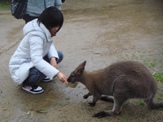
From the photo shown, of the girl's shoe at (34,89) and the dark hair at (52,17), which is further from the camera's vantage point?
the girl's shoe at (34,89)

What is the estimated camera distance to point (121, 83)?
99.1 inches

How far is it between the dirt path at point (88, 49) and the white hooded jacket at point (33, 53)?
0.31m

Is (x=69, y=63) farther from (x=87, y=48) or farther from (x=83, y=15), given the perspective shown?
(x=83, y=15)

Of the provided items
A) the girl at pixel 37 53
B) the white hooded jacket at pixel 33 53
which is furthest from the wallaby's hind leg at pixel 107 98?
the white hooded jacket at pixel 33 53

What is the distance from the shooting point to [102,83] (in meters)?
2.74

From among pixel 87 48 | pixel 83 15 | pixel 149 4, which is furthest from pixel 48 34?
pixel 149 4

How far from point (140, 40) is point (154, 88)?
7.94ft

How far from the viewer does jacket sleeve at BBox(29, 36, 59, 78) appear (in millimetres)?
2785

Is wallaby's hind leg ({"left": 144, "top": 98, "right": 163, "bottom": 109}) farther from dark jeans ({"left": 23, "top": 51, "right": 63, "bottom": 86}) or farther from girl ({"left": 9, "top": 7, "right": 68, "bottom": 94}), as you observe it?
dark jeans ({"left": 23, "top": 51, "right": 63, "bottom": 86})

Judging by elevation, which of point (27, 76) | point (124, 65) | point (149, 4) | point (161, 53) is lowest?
point (149, 4)

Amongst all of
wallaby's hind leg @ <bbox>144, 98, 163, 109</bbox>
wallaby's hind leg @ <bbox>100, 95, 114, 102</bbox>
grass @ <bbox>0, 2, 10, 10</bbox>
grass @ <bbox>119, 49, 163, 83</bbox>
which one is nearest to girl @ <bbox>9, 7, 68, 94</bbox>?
wallaby's hind leg @ <bbox>100, 95, 114, 102</bbox>

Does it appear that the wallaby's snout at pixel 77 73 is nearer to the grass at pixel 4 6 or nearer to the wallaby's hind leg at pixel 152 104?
the wallaby's hind leg at pixel 152 104

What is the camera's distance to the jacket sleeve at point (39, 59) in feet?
9.14

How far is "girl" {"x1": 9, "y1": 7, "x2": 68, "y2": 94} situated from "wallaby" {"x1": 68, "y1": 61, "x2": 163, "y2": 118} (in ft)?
0.95
